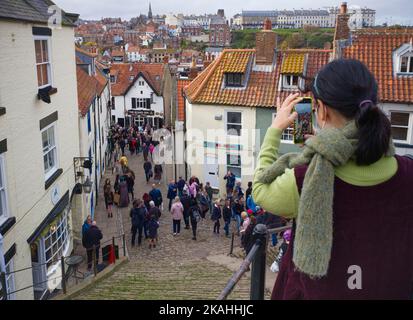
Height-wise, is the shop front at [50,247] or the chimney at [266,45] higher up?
the chimney at [266,45]

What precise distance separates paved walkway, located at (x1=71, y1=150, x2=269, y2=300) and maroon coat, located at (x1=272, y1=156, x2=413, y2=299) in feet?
19.2

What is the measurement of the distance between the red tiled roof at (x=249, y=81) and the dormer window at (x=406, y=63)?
3412 millimetres

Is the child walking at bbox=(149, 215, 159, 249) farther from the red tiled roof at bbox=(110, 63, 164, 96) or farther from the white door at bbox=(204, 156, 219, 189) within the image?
the red tiled roof at bbox=(110, 63, 164, 96)

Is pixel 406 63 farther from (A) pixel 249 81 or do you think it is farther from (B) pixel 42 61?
(B) pixel 42 61

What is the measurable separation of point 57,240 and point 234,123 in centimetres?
1182

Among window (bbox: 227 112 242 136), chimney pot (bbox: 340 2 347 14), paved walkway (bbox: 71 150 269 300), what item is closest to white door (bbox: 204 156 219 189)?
window (bbox: 227 112 242 136)

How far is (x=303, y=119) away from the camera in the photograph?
235cm

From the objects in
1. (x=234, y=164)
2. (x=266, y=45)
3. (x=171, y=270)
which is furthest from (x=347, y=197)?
(x=266, y=45)

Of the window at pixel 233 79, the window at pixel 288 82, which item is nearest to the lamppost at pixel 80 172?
the window at pixel 233 79

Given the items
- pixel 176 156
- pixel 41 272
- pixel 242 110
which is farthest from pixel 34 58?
pixel 176 156

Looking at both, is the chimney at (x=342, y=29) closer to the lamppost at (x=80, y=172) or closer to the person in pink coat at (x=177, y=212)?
the person in pink coat at (x=177, y=212)

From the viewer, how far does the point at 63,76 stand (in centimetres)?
1370

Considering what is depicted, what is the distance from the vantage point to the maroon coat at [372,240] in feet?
6.06

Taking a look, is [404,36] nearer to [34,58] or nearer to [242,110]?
[242,110]
